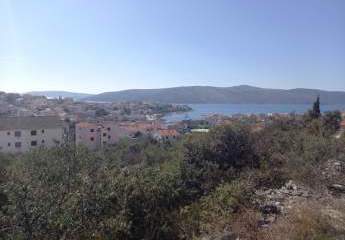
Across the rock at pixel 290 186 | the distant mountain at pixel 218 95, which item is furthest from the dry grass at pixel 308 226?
the distant mountain at pixel 218 95

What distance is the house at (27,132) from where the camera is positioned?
38.9 meters

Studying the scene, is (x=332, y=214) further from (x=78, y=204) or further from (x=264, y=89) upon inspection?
(x=264, y=89)

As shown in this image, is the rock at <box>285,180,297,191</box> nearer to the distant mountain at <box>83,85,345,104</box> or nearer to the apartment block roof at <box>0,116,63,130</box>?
the apartment block roof at <box>0,116,63,130</box>

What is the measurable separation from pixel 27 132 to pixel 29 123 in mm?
1167

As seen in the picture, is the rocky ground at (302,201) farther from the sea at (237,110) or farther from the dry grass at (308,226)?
the sea at (237,110)

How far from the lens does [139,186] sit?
25.7 ft

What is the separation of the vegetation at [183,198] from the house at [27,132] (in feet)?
96.2

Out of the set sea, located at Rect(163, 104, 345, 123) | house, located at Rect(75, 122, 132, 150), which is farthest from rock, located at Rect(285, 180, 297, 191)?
sea, located at Rect(163, 104, 345, 123)

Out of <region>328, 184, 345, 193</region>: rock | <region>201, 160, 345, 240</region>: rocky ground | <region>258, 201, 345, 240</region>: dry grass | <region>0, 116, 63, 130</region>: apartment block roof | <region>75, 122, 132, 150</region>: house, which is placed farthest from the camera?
<region>75, 122, 132, 150</region>: house

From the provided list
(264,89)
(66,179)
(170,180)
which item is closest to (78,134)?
(66,179)

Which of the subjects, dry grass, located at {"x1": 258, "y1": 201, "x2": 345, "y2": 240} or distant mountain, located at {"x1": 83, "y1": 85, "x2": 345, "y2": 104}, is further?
distant mountain, located at {"x1": 83, "y1": 85, "x2": 345, "y2": 104}

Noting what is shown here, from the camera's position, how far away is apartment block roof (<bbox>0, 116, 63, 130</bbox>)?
129 feet

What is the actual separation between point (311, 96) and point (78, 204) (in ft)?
507

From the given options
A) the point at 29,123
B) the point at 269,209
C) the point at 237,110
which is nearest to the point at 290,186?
the point at 269,209
